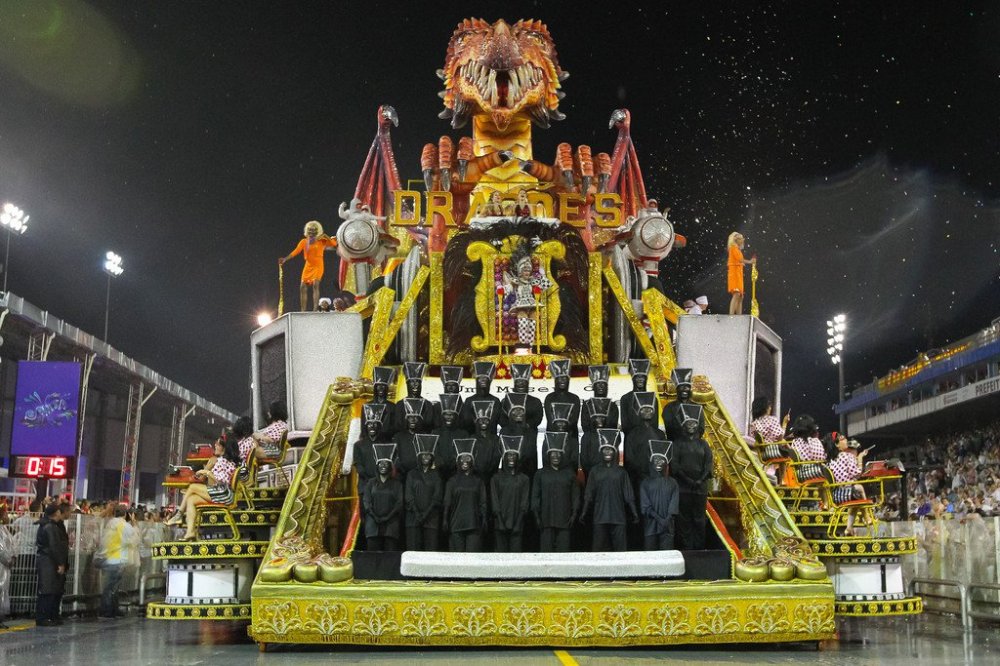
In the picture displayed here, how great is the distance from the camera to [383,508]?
9.41 metres

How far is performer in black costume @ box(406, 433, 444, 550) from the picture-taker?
31.1 feet

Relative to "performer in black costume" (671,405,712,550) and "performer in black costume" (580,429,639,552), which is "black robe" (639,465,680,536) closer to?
"performer in black costume" (580,429,639,552)

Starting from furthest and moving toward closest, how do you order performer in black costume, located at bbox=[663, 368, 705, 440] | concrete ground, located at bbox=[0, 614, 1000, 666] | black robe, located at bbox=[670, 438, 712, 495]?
performer in black costume, located at bbox=[663, 368, 705, 440] → black robe, located at bbox=[670, 438, 712, 495] → concrete ground, located at bbox=[0, 614, 1000, 666]

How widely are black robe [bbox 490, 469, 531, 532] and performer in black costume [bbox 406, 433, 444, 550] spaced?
0.50 meters

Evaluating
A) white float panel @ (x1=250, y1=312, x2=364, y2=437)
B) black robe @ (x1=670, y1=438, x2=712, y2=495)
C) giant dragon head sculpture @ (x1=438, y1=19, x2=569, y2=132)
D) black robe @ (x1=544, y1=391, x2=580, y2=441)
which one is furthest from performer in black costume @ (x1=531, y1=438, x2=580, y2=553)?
giant dragon head sculpture @ (x1=438, y1=19, x2=569, y2=132)

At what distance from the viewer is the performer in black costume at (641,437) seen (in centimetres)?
985

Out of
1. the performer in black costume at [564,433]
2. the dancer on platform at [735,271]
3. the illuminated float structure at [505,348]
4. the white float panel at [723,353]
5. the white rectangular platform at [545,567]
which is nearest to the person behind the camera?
the illuminated float structure at [505,348]

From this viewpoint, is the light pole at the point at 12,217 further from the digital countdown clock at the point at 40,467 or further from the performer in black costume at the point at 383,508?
the performer in black costume at the point at 383,508

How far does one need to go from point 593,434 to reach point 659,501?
1.01 meters

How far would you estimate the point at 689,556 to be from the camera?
28.9 ft

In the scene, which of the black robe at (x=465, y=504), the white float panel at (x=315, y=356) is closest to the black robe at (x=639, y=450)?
the black robe at (x=465, y=504)

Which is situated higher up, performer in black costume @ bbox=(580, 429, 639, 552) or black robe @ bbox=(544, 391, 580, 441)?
black robe @ bbox=(544, 391, 580, 441)

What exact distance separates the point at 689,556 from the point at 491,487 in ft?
6.13

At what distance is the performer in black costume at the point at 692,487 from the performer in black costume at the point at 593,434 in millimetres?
718
